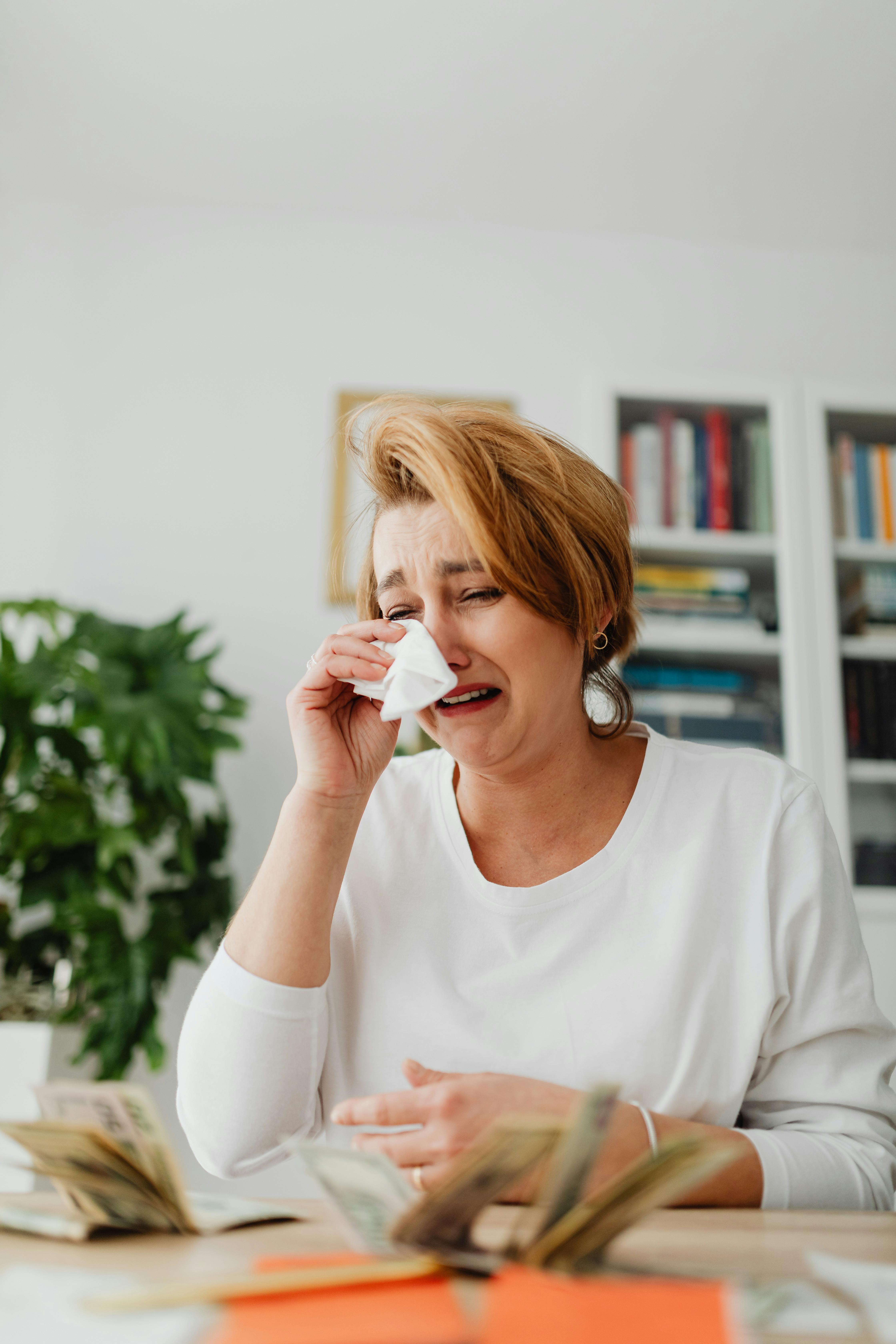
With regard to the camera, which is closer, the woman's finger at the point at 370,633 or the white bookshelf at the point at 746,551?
the woman's finger at the point at 370,633

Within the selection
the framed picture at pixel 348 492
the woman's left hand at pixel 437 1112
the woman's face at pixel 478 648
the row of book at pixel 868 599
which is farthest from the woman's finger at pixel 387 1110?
the row of book at pixel 868 599

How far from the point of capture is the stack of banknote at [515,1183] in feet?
1.48

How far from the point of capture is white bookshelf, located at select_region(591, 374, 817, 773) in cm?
237

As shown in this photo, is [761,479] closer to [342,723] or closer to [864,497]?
[864,497]

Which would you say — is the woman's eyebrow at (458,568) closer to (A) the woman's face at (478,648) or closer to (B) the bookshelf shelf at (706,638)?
(A) the woman's face at (478,648)

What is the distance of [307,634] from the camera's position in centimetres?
267

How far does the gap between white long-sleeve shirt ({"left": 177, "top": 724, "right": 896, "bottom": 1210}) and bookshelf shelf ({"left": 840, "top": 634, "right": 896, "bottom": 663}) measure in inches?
55.7

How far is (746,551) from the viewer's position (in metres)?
2.45

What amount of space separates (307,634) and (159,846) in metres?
0.65

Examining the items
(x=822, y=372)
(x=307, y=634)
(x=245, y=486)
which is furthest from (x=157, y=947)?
(x=822, y=372)

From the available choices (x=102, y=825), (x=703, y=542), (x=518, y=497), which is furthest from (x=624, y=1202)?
(x=703, y=542)

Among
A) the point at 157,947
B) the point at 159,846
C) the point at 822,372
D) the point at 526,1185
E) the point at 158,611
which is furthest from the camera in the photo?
the point at 822,372

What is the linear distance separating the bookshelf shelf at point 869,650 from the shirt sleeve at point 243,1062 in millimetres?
1810

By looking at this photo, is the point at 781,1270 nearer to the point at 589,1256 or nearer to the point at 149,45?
the point at 589,1256
